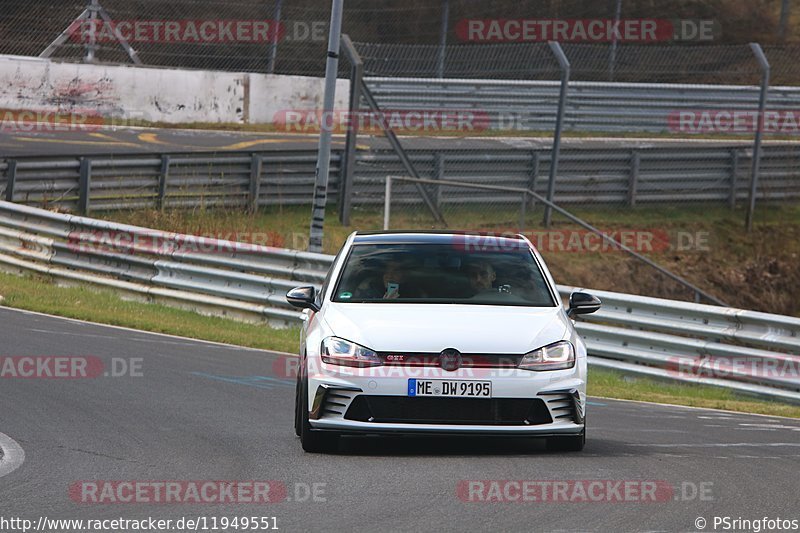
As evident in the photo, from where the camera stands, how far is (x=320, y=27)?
37.0 meters

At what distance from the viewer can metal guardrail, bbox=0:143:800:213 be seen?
76.3ft

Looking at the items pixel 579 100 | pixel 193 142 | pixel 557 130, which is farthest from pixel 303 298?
pixel 579 100

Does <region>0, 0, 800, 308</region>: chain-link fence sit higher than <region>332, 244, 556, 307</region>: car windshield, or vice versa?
<region>0, 0, 800, 308</region>: chain-link fence

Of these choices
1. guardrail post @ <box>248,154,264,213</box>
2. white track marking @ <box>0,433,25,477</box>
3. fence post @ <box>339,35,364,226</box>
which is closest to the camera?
white track marking @ <box>0,433,25,477</box>

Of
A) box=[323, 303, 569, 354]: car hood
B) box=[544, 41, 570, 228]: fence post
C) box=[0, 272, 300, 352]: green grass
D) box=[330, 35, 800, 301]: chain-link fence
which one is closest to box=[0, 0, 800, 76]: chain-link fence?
box=[330, 35, 800, 301]: chain-link fence

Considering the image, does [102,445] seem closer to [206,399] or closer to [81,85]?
[206,399]

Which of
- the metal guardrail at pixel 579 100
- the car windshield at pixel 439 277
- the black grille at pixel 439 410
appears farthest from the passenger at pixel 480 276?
the metal guardrail at pixel 579 100

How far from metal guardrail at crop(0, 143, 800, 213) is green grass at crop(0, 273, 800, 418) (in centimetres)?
293

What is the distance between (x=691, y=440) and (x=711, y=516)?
3339 millimetres

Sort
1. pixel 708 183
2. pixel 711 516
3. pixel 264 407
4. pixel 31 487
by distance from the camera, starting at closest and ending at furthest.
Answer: pixel 711 516 < pixel 31 487 < pixel 264 407 < pixel 708 183

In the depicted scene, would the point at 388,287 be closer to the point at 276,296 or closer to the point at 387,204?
the point at 276,296

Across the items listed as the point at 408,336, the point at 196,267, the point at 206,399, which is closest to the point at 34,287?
the point at 196,267

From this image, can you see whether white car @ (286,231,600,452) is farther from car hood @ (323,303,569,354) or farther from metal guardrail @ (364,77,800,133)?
metal guardrail @ (364,77,800,133)

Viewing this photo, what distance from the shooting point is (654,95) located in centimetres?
3167
